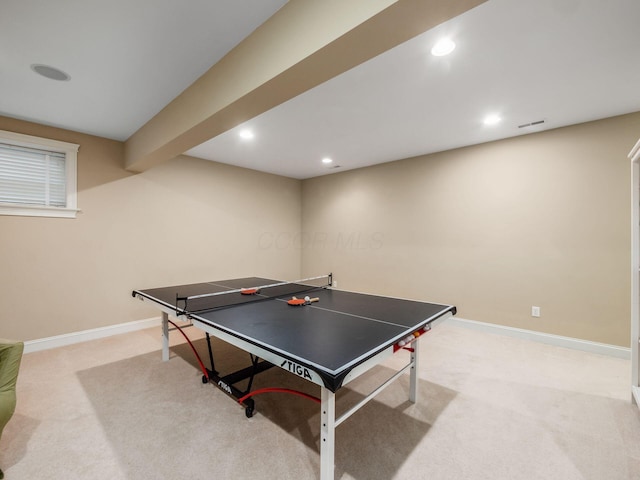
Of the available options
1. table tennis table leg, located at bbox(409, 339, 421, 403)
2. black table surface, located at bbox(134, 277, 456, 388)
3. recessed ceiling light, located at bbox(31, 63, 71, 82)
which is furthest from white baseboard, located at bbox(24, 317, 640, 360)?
recessed ceiling light, located at bbox(31, 63, 71, 82)

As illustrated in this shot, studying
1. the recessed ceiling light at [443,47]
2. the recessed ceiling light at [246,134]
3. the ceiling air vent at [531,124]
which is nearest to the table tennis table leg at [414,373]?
the recessed ceiling light at [443,47]

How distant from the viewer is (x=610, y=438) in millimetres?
1771

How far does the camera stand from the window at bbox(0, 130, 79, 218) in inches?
118

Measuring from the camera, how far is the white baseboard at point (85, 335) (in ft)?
10.3

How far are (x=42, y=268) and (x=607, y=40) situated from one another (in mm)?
5423

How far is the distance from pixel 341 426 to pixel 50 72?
339 centimetres

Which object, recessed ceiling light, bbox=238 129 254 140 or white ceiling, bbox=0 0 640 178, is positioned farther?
recessed ceiling light, bbox=238 129 254 140

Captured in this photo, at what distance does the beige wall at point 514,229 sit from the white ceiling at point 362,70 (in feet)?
1.22

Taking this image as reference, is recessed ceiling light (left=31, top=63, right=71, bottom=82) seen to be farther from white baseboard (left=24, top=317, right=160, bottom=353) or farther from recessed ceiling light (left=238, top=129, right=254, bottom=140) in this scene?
white baseboard (left=24, top=317, right=160, bottom=353)

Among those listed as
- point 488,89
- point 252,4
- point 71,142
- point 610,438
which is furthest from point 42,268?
point 610,438

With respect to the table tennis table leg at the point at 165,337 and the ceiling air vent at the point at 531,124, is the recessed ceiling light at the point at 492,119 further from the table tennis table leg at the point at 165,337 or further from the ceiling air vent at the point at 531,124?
the table tennis table leg at the point at 165,337

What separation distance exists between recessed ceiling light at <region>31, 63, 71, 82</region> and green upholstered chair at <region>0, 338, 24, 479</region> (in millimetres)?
1957

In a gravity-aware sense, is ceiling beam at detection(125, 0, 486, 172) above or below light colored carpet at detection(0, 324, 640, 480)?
above

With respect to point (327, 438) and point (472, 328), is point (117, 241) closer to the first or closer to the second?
point (327, 438)
